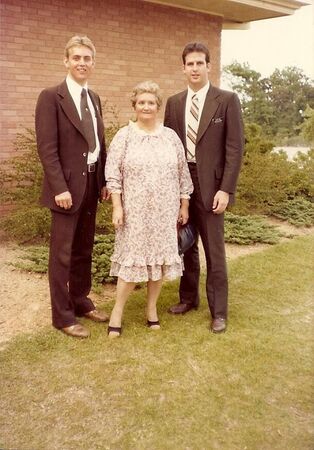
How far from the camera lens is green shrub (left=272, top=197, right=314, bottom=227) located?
27.2ft

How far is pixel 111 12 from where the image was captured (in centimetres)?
741

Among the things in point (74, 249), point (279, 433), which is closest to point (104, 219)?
point (74, 249)

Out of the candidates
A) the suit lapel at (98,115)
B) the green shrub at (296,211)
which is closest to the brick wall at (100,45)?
the green shrub at (296,211)

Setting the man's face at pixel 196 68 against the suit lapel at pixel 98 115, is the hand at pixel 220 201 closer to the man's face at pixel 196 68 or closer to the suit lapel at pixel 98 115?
the man's face at pixel 196 68

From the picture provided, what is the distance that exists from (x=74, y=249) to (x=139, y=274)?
694mm

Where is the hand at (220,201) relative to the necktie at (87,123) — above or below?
below

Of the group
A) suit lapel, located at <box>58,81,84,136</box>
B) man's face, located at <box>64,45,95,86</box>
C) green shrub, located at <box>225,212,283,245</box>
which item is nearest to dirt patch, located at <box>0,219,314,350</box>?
green shrub, located at <box>225,212,283,245</box>

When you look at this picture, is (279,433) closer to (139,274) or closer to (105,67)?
(139,274)

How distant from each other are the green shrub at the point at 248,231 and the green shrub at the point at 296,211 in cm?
64

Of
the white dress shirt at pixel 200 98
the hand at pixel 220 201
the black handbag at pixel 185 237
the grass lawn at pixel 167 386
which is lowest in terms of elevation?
the grass lawn at pixel 167 386

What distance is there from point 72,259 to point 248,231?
3.82m

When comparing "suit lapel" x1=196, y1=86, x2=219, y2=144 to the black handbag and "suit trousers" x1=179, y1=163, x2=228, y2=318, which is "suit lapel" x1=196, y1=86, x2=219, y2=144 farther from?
the black handbag

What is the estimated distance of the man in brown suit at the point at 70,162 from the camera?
3.59 m

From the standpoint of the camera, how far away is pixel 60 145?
368 cm
